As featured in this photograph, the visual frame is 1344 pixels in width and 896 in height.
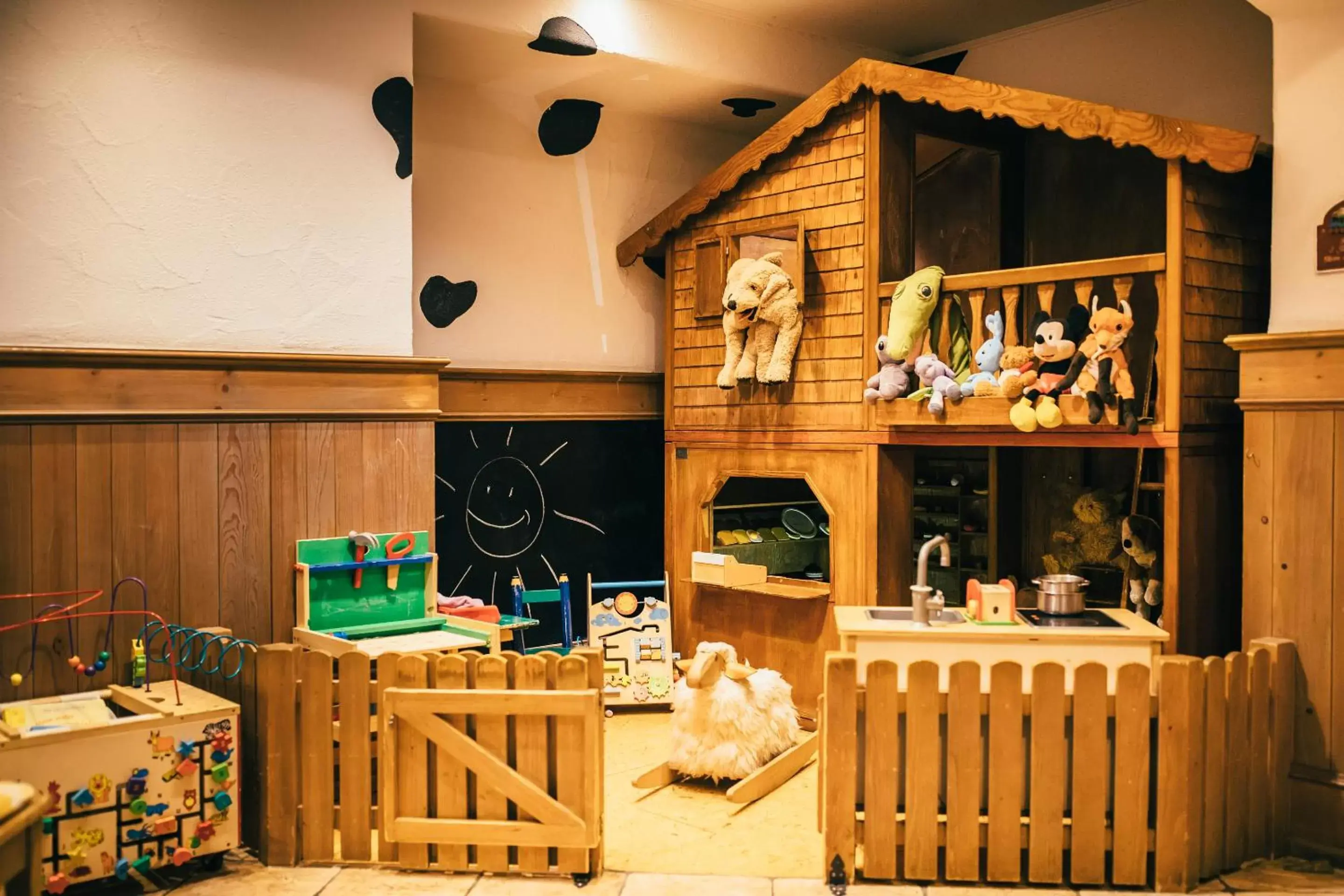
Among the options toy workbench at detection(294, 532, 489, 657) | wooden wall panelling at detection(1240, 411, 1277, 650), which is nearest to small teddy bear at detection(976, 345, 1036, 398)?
wooden wall panelling at detection(1240, 411, 1277, 650)

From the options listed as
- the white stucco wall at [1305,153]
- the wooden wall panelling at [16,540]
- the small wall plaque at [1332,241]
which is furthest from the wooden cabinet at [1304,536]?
the wooden wall panelling at [16,540]

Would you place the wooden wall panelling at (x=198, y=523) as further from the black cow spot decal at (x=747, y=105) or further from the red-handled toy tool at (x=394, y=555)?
the black cow spot decal at (x=747, y=105)

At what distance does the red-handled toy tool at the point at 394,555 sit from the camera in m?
5.20

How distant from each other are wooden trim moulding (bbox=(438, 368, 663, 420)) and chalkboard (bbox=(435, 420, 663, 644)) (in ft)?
0.21

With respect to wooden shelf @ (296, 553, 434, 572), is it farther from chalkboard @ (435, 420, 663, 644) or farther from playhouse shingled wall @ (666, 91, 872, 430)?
playhouse shingled wall @ (666, 91, 872, 430)

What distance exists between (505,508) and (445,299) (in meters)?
1.30

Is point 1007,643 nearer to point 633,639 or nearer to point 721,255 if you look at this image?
point 633,639

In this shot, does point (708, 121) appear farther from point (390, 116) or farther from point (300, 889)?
point (300, 889)

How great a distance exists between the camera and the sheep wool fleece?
4.75 meters

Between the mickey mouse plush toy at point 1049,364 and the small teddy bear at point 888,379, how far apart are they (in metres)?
0.65

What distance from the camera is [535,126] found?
21.9 ft

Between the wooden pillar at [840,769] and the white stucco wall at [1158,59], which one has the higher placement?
the white stucco wall at [1158,59]

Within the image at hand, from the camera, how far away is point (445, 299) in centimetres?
632

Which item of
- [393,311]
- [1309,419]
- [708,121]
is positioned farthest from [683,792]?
[708,121]
